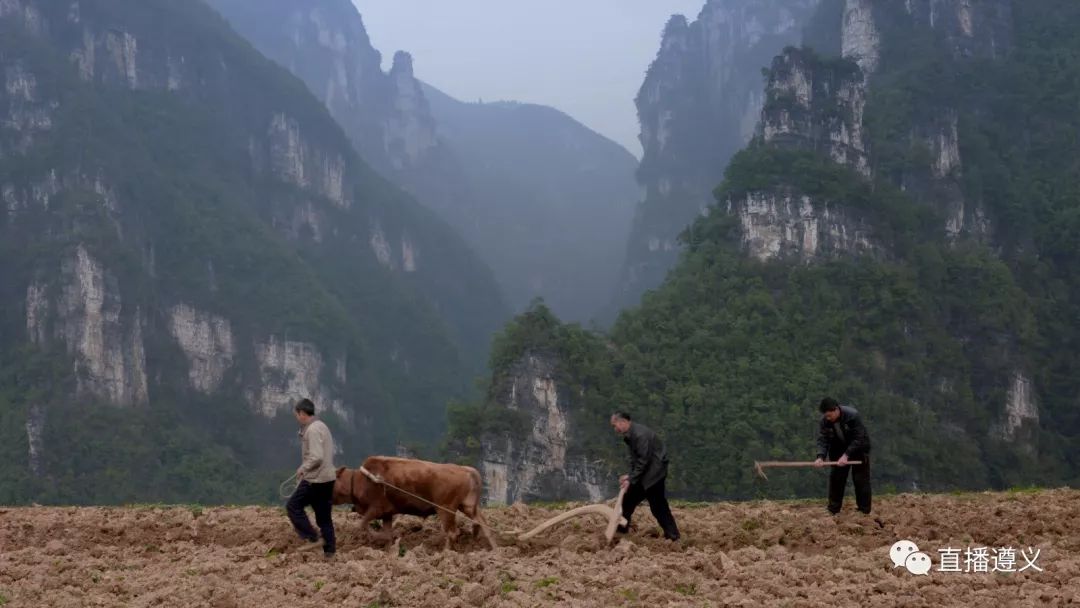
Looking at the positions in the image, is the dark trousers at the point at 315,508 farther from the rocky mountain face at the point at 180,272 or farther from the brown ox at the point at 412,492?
the rocky mountain face at the point at 180,272

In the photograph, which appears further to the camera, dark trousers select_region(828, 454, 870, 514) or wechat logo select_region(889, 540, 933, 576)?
dark trousers select_region(828, 454, 870, 514)

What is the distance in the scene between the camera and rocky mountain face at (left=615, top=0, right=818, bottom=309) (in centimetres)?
12044

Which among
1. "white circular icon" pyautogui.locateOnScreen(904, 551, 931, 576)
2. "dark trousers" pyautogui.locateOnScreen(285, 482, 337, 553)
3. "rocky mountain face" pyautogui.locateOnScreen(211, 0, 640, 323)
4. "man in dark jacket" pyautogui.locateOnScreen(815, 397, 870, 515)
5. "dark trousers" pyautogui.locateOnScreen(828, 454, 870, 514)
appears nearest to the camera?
"white circular icon" pyautogui.locateOnScreen(904, 551, 931, 576)

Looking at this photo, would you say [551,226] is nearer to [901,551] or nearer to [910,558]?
[901,551]

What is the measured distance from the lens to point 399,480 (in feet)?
30.9

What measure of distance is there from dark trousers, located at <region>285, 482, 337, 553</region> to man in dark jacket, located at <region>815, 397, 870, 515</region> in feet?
16.4

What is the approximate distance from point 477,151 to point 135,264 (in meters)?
133

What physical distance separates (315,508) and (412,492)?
922mm

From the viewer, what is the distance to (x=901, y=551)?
834cm

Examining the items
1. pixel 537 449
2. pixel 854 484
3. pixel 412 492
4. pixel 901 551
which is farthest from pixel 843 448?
pixel 537 449

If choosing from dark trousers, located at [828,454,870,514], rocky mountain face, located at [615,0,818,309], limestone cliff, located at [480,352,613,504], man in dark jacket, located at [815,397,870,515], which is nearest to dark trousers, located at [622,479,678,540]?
man in dark jacket, located at [815,397,870,515]

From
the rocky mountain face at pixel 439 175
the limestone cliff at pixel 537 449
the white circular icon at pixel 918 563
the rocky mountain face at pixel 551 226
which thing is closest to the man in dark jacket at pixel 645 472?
the white circular icon at pixel 918 563

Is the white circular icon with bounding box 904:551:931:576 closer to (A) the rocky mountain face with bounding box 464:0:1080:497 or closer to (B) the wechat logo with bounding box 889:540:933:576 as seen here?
(B) the wechat logo with bounding box 889:540:933:576

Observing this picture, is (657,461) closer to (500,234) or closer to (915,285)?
(915,285)
